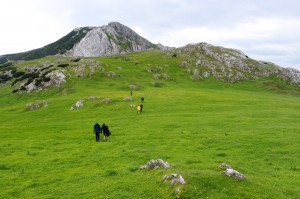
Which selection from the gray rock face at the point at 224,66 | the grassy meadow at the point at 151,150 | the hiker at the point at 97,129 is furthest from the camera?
the gray rock face at the point at 224,66

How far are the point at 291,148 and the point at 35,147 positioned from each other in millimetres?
34318

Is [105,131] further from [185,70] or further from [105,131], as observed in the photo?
[185,70]

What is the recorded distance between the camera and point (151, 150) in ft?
119

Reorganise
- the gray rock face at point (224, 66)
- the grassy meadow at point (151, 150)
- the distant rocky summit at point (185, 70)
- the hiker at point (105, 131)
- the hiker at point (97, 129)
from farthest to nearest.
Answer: the gray rock face at point (224, 66) < the distant rocky summit at point (185, 70) < the hiker at point (105, 131) < the hiker at point (97, 129) < the grassy meadow at point (151, 150)

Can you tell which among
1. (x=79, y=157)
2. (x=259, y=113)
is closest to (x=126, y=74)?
(x=259, y=113)

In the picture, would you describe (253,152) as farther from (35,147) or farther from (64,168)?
(35,147)

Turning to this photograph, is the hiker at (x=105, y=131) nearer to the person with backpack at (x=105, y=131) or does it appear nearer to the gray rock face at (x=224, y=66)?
the person with backpack at (x=105, y=131)

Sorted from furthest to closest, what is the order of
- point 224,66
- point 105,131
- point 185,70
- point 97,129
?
point 224,66
point 185,70
point 105,131
point 97,129

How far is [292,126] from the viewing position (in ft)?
163

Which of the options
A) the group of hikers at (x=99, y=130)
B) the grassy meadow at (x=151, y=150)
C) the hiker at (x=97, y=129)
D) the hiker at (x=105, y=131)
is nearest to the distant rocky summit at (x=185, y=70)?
the grassy meadow at (x=151, y=150)

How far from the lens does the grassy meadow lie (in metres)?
22.2

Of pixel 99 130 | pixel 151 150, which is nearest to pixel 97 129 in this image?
pixel 99 130

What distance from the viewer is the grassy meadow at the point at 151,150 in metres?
22.2

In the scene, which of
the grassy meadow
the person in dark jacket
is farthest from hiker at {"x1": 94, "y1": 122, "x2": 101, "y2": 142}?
the grassy meadow
